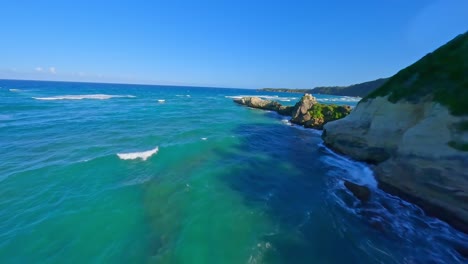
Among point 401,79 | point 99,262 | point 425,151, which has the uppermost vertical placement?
point 401,79

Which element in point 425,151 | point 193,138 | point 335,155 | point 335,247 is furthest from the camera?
point 193,138

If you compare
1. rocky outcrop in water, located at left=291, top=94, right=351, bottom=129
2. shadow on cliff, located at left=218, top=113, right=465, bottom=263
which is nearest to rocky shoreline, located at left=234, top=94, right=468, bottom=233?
shadow on cliff, located at left=218, top=113, right=465, bottom=263

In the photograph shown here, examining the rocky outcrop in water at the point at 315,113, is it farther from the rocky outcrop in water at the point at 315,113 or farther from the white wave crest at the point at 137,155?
the white wave crest at the point at 137,155

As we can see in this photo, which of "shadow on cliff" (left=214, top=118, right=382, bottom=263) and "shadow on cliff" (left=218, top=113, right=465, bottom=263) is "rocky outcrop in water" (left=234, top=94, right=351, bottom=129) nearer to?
"shadow on cliff" (left=214, top=118, right=382, bottom=263)

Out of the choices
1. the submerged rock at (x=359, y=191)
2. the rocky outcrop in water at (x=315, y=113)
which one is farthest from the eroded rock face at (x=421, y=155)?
the rocky outcrop in water at (x=315, y=113)

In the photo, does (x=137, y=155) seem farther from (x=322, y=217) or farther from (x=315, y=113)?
(x=315, y=113)

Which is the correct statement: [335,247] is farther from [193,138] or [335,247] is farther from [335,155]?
[193,138]

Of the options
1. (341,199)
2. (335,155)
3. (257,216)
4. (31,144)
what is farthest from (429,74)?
(31,144)

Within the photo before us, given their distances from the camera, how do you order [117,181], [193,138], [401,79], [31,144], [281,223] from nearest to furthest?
[281,223]
[117,181]
[401,79]
[31,144]
[193,138]
